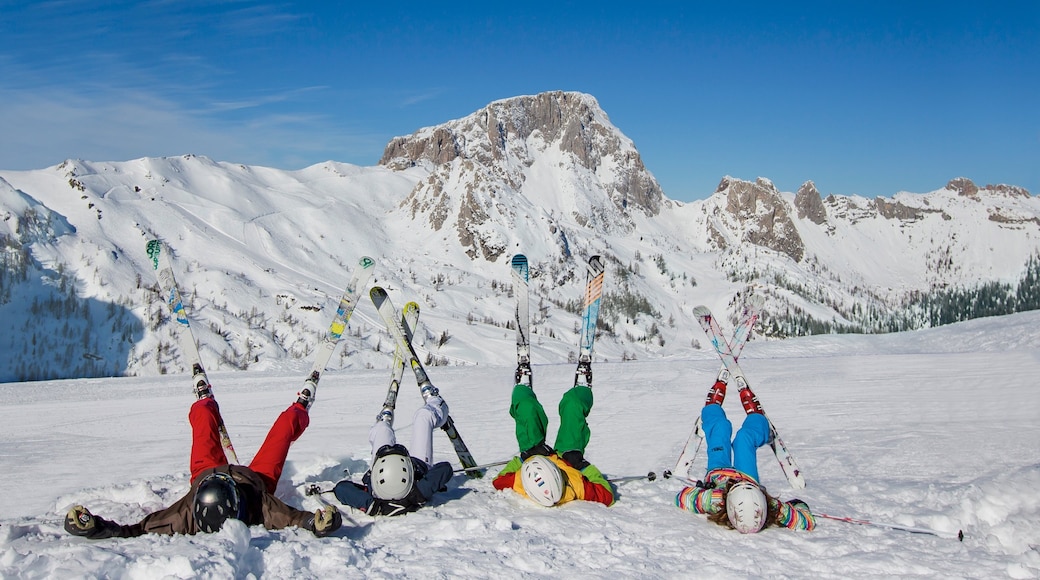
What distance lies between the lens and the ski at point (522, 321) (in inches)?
363

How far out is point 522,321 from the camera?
10023mm

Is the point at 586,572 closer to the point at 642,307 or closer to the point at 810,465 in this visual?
the point at 810,465

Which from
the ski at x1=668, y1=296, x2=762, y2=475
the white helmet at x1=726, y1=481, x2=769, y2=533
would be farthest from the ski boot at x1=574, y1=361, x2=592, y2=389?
the white helmet at x1=726, y1=481, x2=769, y2=533

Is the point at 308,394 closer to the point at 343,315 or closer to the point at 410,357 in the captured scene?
the point at 410,357

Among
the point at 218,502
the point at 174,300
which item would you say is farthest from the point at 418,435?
the point at 174,300

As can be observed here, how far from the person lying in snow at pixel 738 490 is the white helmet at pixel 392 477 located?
284 cm

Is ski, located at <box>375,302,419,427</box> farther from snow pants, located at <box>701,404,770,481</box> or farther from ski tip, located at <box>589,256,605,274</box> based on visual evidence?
snow pants, located at <box>701,404,770,481</box>

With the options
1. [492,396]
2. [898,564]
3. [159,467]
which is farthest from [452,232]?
[898,564]

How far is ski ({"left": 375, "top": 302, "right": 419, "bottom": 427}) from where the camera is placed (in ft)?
25.9

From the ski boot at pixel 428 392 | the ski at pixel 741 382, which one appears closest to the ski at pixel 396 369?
the ski boot at pixel 428 392

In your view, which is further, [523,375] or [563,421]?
[523,375]

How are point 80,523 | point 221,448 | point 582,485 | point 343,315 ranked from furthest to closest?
point 343,315 < point 582,485 < point 221,448 < point 80,523

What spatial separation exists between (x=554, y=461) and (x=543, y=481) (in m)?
0.41

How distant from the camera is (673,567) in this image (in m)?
5.46
